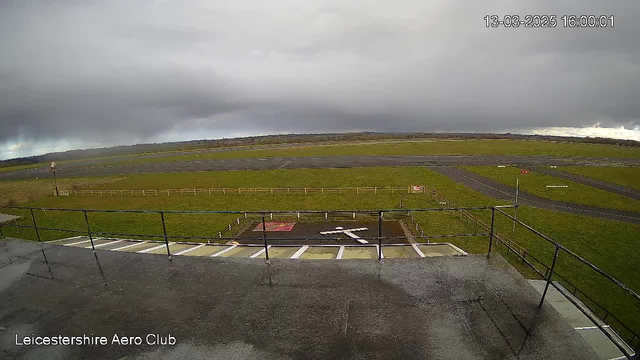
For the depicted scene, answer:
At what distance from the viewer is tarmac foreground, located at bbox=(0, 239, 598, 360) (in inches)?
142

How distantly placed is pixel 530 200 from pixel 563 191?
22.5 feet

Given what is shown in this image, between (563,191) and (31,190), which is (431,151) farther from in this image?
(31,190)

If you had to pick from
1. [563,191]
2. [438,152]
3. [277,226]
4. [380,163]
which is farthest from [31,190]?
[438,152]

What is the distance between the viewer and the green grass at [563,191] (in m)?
27.4

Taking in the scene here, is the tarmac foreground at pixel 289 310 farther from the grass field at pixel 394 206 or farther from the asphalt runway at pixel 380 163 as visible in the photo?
the asphalt runway at pixel 380 163

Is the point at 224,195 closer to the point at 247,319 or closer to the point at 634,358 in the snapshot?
the point at 247,319

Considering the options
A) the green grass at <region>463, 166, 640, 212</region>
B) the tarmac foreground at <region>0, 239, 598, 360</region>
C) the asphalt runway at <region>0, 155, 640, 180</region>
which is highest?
the tarmac foreground at <region>0, 239, 598, 360</region>

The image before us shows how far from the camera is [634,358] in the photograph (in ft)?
9.05

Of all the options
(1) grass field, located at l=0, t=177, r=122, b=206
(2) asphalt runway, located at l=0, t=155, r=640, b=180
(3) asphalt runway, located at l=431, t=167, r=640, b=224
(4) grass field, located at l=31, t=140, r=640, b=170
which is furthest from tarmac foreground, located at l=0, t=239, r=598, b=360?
(4) grass field, located at l=31, t=140, r=640, b=170

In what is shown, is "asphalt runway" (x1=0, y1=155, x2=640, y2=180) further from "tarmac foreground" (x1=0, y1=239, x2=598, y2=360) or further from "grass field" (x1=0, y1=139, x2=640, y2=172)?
"tarmac foreground" (x1=0, y1=239, x2=598, y2=360)

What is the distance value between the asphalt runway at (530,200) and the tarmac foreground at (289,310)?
92.4ft

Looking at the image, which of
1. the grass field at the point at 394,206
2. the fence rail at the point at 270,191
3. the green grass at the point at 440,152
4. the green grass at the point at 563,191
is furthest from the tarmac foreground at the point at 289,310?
the green grass at the point at 440,152

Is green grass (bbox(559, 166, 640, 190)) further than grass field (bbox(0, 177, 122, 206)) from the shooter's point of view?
No

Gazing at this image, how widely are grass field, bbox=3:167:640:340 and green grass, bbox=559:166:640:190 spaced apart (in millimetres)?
21993
